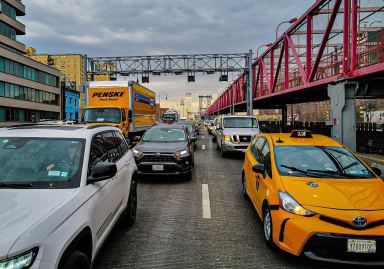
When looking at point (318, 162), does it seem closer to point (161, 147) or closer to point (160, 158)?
point (160, 158)

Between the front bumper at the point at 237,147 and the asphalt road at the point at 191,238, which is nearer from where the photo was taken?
the asphalt road at the point at 191,238

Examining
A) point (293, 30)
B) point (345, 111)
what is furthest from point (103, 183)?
point (293, 30)

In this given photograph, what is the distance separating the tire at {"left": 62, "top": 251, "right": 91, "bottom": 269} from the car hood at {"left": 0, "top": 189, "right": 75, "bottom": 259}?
0.41 metres

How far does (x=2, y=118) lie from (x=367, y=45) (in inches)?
1992

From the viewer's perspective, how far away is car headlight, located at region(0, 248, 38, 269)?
213 cm

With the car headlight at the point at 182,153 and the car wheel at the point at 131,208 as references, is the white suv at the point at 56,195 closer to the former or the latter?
the car wheel at the point at 131,208

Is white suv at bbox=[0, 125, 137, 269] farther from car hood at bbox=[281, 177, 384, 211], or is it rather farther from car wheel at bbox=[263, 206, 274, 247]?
car hood at bbox=[281, 177, 384, 211]

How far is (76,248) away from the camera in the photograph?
298 centimetres

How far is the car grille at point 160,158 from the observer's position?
9.17 meters

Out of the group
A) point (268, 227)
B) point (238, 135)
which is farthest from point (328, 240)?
point (238, 135)

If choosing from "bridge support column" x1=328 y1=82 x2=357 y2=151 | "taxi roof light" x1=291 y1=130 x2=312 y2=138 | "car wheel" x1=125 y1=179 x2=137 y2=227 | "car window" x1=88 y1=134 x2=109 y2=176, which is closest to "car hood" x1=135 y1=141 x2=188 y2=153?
"car wheel" x1=125 y1=179 x2=137 y2=227

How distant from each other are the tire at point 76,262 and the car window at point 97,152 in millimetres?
990

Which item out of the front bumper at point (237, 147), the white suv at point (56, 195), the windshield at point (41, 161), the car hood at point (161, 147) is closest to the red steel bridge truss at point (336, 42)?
the front bumper at point (237, 147)

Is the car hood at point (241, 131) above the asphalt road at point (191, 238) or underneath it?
above
